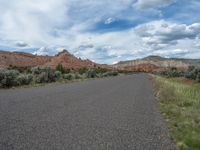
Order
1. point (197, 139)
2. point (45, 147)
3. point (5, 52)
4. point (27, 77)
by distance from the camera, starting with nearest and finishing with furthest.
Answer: point (45, 147), point (197, 139), point (27, 77), point (5, 52)

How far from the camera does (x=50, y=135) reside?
7.97 meters

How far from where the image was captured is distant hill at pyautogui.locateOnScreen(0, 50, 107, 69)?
13135cm

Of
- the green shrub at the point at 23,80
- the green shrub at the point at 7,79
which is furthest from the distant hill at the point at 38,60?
the green shrub at the point at 7,79

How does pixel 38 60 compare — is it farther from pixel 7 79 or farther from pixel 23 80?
pixel 7 79

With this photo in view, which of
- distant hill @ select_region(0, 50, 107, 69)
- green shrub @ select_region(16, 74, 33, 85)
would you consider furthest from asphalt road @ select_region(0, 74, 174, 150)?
distant hill @ select_region(0, 50, 107, 69)

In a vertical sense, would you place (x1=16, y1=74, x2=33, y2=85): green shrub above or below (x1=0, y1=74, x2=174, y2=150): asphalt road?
above

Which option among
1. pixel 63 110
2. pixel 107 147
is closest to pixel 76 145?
pixel 107 147

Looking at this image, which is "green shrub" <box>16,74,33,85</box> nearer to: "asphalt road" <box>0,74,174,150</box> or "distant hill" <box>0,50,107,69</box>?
"asphalt road" <box>0,74,174,150</box>

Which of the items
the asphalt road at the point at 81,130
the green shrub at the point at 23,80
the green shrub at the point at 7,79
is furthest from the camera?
the green shrub at the point at 23,80

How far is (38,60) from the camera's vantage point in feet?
494

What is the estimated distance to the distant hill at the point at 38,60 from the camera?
431 ft

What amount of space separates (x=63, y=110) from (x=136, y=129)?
171 inches

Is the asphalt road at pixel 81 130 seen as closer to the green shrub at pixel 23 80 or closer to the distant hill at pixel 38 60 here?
the green shrub at pixel 23 80

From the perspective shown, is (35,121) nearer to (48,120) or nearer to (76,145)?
(48,120)
